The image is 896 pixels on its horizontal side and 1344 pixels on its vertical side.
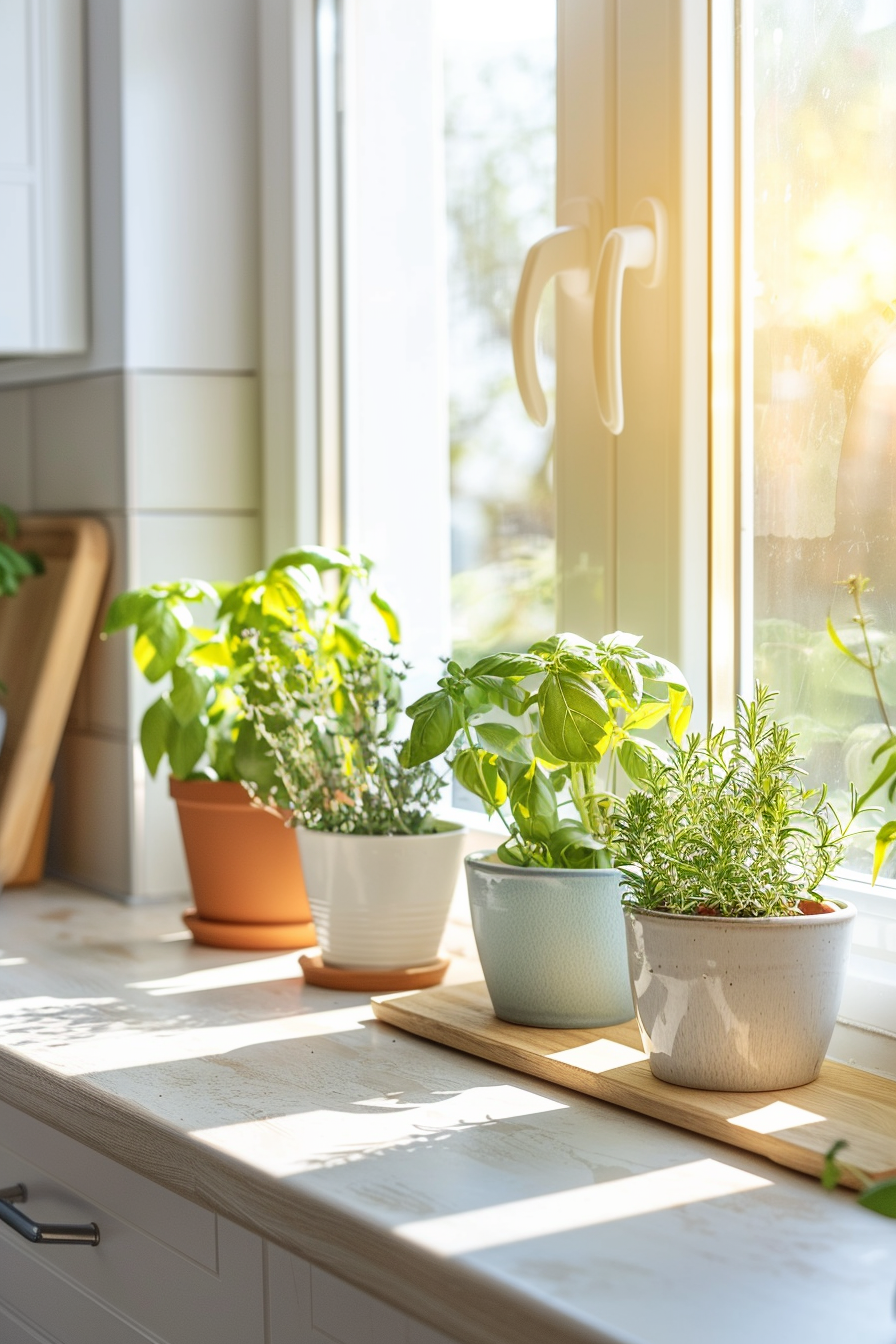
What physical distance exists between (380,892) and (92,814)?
529mm

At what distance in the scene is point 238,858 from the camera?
1.32 m

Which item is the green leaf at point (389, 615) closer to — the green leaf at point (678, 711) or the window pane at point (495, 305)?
the window pane at point (495, 305)

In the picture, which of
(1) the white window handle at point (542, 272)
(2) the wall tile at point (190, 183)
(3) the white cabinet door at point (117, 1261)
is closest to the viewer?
(3) the white cabinet door at point (117, 1261)

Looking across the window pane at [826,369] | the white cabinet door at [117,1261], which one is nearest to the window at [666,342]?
Answer: the window pane at [826,369]

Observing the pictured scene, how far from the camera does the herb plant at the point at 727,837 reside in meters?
0.87

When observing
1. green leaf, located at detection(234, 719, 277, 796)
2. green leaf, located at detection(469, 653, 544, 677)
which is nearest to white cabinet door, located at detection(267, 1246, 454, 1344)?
green leaf, located at detection(469, 653, 544, 677)

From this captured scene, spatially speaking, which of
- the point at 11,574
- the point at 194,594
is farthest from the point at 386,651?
the point at 11,574

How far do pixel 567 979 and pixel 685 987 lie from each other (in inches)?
6.5

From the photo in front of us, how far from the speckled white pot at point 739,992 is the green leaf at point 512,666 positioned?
179mm

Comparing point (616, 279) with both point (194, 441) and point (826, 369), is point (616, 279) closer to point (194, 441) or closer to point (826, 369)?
point (826, 369)

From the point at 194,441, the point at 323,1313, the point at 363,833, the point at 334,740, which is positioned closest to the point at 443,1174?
the point at 323,1313

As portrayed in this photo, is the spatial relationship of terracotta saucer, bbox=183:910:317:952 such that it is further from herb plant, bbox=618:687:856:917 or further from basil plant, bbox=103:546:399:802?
herb plant, bbox=618:687:856:917

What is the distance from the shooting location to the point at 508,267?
1.31 meters

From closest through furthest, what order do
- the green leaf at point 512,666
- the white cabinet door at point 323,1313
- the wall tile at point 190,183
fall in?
the white cabinet door at point 323,1313 < the green leaf at point 512,666 < the wall tile at point 190,183
